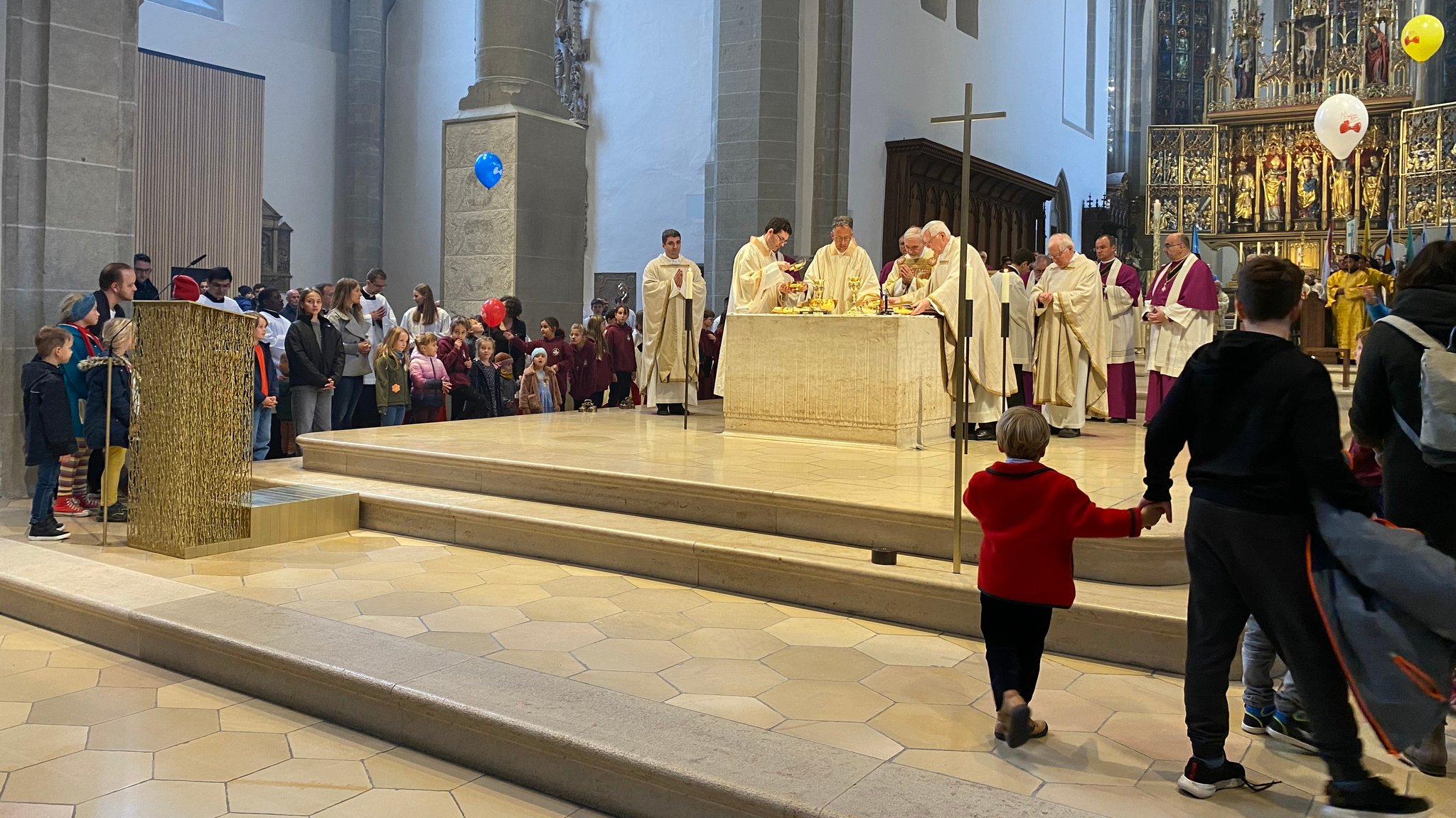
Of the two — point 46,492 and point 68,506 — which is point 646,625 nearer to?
point 46,492

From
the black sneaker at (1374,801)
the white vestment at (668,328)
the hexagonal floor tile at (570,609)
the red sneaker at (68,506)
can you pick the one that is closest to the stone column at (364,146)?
the white vestment at (668,328)

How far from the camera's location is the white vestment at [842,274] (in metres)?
9.16

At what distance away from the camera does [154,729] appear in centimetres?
375

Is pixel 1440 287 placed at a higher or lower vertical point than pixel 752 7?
lower

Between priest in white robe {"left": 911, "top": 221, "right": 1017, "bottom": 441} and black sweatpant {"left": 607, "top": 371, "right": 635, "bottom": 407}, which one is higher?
priest in white robe {"left": 911, "top": 221, "right": 1017, "bottom": 441}

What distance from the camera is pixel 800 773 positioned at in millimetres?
3006

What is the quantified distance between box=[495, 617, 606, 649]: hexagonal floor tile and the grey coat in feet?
8.87

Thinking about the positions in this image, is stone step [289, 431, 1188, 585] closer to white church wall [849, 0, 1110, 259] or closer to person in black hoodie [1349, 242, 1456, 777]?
person in black hoodie [1349, 242, 1456, 777]

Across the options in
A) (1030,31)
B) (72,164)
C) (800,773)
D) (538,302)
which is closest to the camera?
(800,773)

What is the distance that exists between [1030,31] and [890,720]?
767 inches

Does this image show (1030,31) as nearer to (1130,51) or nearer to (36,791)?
(1130,51)

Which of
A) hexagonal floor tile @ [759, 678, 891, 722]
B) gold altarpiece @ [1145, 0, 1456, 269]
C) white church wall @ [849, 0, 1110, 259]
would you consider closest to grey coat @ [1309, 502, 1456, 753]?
hexagonal floor tile @ [759, 678, 891, 722]

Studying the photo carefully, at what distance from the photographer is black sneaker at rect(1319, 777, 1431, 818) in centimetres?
279

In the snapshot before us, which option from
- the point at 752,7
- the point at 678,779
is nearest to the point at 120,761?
the point at 678,779
